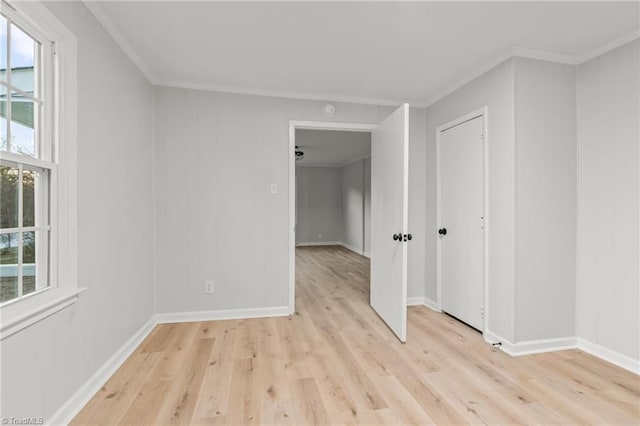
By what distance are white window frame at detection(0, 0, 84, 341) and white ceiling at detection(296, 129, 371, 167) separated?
3544 millimetres

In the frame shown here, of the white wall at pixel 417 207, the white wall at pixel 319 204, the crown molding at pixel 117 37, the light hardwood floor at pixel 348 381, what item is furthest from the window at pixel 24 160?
the white wall at pixel 319 204

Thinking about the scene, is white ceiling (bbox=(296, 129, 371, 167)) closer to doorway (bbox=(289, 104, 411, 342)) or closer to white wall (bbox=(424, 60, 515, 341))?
doorway (bbox=(289, 104, 411, 342))

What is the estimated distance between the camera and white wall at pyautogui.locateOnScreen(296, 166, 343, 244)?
29.9ft

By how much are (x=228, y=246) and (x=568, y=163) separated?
10.4 feet

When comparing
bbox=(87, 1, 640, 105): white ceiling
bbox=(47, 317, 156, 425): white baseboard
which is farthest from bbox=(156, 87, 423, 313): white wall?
bbox=(47, 317, 156, 425): white baseboard

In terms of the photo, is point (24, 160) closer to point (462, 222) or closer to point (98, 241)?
point (98, 241)

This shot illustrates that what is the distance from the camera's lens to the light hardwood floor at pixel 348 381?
1.69 m

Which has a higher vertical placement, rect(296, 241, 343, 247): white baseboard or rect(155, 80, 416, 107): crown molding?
rect(155, 80, 416, 107): crown molding

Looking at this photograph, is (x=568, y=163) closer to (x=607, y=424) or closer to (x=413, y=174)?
(x=413, y=174)

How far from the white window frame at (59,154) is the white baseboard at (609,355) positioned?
11.8ft

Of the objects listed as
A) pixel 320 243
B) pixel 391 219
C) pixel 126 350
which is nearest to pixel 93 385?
pixel 126 350

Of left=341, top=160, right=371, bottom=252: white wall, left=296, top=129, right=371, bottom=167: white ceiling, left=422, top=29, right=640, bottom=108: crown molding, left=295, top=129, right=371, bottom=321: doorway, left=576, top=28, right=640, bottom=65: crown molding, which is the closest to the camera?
left=576, top=28, right=640, bottom=65: crown molding

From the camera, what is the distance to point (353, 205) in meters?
8.41

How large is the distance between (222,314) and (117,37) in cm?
254
